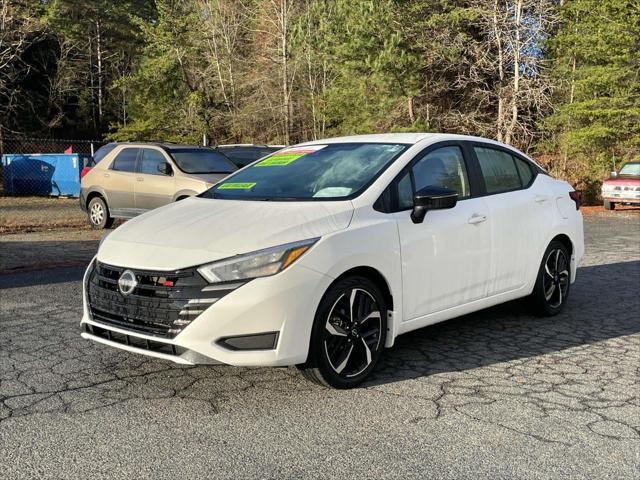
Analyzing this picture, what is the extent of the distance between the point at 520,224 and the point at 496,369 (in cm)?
151

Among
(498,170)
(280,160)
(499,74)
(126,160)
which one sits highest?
(499,74)

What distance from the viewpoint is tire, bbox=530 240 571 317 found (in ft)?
20.1

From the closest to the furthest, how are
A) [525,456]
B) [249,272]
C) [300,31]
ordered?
[525,456], [249,272], [300,31]

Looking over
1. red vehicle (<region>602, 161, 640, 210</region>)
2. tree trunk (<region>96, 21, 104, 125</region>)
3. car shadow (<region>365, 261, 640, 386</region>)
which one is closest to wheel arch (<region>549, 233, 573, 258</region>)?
car shadow (<region>365, 261, 640, 386</region>)

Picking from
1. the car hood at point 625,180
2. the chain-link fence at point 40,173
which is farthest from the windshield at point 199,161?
the car hood at point 625,180

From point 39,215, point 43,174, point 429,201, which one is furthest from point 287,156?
point 43,174

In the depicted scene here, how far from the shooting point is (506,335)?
5688 mm

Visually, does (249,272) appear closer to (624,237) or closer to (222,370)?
(222,370)

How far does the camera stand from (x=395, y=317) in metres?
4.48

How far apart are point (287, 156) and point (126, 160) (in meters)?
8.96

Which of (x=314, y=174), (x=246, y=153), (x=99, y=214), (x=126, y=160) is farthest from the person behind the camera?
(x=246, y=153)

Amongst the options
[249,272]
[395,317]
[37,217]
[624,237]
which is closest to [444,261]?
[395,317]

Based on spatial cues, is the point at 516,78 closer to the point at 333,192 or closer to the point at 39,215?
the point at 39,215

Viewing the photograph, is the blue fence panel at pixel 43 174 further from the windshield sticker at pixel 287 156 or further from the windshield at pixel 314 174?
the windshield at pixel 314 174
